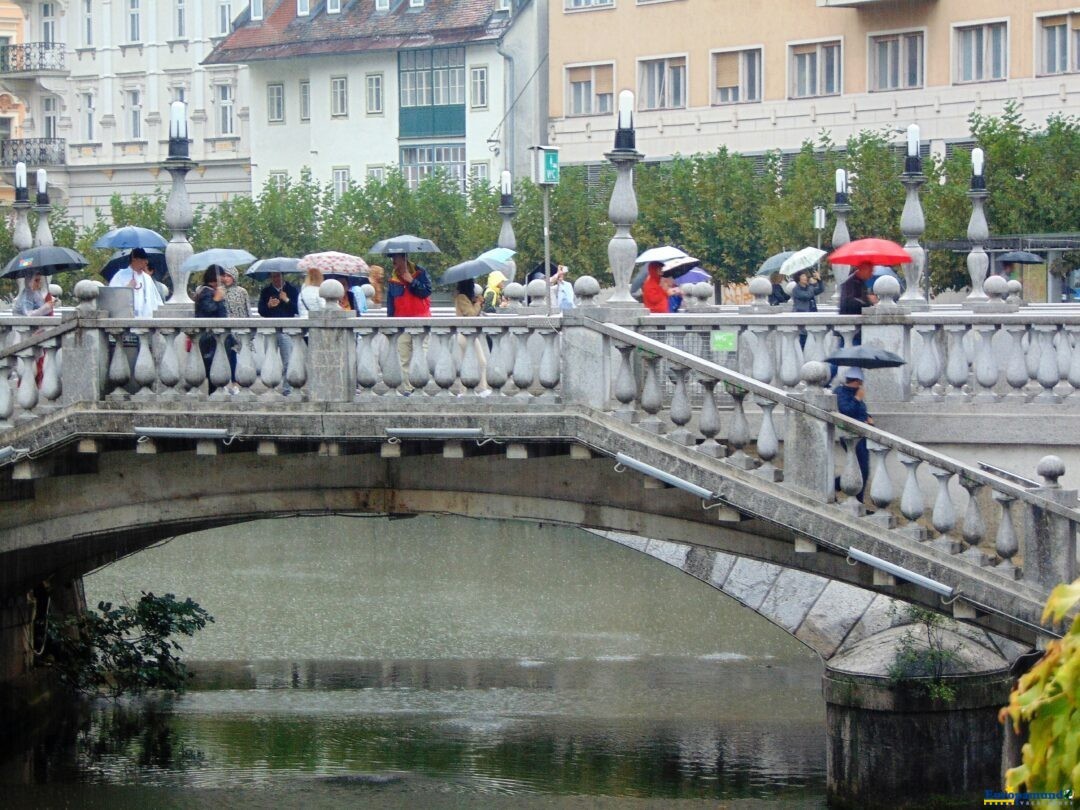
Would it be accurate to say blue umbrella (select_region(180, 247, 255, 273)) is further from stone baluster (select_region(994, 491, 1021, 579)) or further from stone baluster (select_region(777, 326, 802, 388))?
stone baluster (select_region(994, 491, 1021, 579))

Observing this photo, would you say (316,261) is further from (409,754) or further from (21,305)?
(409,754)

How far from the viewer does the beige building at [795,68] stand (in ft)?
172

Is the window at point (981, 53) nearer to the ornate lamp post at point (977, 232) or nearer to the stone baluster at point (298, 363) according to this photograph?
the ornate lamp post at point (977, 232)

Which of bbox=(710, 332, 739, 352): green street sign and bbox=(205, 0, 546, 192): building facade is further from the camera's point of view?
bbox=(205, 0, 546, 192): building facade

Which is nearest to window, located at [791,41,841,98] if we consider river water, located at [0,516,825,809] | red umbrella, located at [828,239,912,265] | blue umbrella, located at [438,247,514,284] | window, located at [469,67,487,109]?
window, located at [469,67,487,109]

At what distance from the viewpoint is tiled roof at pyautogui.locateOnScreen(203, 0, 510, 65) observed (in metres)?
65.5

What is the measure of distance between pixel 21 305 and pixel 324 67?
47.5 meters

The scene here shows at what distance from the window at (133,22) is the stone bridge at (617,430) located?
5699 cm

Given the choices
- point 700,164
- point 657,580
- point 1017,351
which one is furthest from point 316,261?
point 700,164

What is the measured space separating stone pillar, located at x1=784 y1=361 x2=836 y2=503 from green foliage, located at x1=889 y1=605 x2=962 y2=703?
4.27 meters

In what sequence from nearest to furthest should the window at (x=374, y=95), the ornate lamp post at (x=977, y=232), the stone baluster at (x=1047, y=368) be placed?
the stone baluster at (x=1047, y=368), the ornate lamp post at (x=977, y=232), the window at (x=374, y=95)

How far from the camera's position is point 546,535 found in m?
46.1

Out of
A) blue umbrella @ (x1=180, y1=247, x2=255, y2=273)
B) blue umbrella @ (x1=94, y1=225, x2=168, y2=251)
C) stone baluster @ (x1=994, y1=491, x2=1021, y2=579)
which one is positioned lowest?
stone baluster @ (x1=994, y1=491, x2=1021, y2=579)

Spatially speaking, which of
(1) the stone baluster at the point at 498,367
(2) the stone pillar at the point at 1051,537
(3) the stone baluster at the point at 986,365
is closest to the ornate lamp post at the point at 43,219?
(1) the stone baluster at the point at 498,367
